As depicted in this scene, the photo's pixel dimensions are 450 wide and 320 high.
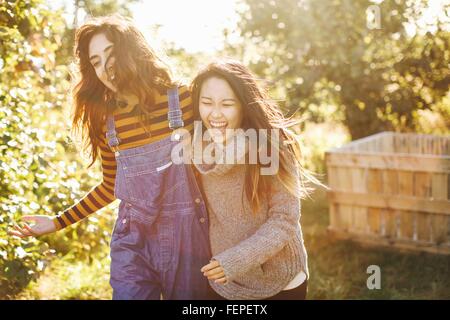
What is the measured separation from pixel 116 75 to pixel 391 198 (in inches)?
130

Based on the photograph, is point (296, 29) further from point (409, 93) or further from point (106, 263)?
point (106, 263)

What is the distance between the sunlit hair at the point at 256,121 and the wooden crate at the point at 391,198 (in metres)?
2.73

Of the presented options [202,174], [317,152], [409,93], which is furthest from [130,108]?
[317,152]

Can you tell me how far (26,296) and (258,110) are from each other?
8.30 ft

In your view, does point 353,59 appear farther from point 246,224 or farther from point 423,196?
point 246,224

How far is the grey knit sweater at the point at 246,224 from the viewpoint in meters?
2.17

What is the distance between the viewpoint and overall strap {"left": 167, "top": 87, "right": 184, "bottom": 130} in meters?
2.29

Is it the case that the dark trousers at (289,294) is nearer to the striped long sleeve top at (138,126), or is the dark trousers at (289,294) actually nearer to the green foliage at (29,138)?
the striped long sleeve top at (138,126)

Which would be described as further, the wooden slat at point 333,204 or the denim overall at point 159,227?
the wooden slat at point 333,204

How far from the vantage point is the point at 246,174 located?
7.39 ft

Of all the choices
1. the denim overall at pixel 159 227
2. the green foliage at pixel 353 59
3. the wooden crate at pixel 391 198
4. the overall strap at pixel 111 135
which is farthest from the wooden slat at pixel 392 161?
the overall strap at pixel 111 135

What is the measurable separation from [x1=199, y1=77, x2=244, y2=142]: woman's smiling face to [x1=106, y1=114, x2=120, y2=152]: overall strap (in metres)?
0.38

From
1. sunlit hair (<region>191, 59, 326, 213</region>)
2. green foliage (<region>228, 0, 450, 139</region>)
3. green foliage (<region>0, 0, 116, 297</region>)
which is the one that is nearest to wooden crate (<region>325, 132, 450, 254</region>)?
green foliage (<region>228, 0, 450, 139</region>)
